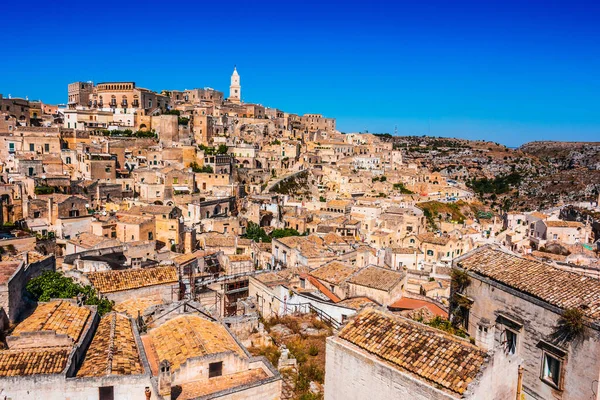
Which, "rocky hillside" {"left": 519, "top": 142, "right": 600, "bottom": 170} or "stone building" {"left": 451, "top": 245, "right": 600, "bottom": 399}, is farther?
"rocky hillside" {"left": 519, "top": 142, "right": 600, "bottom": 170}

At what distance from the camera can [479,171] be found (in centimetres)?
11438

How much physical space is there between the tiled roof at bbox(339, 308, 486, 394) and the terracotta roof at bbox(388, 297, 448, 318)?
26.7ft

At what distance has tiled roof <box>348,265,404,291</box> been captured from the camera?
17.9 meters

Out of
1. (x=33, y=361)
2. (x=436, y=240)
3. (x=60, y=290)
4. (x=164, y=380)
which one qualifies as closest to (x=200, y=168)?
(x=436, y=240)

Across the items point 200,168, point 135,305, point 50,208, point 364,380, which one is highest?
point 200,168

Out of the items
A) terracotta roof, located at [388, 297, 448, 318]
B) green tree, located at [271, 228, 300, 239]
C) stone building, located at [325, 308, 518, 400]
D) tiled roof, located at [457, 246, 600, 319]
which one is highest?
tiled roof, located at [457, 246, 600, 319]

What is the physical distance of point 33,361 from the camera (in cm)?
938

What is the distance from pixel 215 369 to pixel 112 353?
242cm

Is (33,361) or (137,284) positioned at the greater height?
(33,361)

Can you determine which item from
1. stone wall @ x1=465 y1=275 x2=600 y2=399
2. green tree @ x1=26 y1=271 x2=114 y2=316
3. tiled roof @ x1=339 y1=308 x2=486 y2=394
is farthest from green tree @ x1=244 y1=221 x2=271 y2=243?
tiled roof @ x1=339 y1=308 x2=486 y2=394

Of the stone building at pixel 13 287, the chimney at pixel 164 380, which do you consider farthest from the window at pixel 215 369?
the stone building at pixel 13 287

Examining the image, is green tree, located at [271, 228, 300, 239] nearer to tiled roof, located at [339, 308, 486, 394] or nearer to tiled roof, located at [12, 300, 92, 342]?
tiled roof, located at [12, 300, 92, 342]

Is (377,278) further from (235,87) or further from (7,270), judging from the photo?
(235,87)

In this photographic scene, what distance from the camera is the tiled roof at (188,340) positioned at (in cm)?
1036
